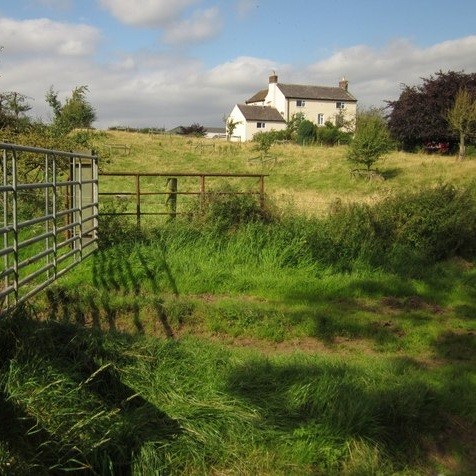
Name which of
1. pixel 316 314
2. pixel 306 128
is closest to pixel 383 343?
pixel 316 314

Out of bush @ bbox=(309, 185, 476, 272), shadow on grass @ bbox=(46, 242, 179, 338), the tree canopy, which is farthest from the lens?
the tree canopy

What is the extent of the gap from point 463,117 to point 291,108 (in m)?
46.9

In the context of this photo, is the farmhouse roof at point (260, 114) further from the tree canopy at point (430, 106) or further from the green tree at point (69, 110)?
the green tree at point (69, 110)

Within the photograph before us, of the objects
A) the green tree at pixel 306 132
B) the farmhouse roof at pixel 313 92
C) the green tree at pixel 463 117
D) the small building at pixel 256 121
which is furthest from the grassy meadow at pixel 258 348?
the farmhouse roof at pixel 313 92

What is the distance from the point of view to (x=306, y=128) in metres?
62.4

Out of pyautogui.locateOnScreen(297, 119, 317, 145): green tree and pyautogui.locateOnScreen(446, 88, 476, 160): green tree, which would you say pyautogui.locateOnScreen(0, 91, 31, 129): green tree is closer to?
pyautogui.locateOnScreen(446, 88, 476, 160): green tree

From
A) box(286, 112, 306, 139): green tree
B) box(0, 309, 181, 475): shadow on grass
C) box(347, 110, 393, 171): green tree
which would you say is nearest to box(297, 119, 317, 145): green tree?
box(286, 112, 306, 139): green tree

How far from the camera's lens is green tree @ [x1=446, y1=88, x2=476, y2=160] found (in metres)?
35.5

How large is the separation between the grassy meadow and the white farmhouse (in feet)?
230

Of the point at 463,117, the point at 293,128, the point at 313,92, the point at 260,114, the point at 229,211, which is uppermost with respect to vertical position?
the point at 313,92

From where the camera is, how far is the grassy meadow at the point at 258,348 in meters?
3.61

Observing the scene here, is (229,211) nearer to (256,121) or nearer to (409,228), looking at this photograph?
(409,228)

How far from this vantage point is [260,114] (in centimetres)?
8019

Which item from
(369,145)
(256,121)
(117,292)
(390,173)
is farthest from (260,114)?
(117,292)
